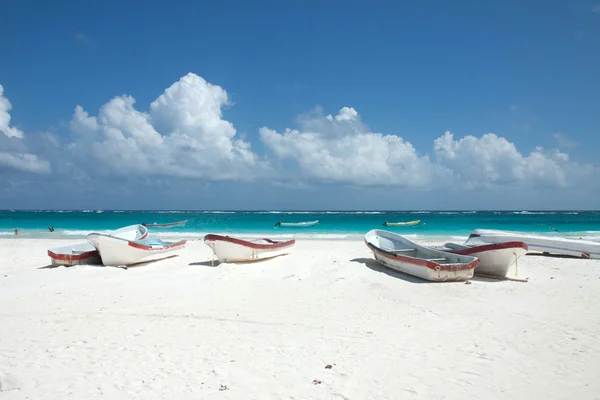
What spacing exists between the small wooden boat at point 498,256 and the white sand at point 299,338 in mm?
826

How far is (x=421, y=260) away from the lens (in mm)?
11773

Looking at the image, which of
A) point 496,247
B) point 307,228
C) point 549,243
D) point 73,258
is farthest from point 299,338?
point 307,228

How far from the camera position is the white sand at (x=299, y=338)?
15.7 feet

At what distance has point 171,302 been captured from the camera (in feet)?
30.5

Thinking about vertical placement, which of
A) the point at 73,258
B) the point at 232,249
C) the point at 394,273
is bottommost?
the point at 394,273

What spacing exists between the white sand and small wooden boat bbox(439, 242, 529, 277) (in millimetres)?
826

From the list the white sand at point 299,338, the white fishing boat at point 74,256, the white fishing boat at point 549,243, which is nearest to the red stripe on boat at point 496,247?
the white sand at point 299,338

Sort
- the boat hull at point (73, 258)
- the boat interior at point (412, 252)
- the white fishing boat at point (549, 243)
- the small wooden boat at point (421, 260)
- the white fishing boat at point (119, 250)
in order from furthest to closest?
1. the white fishing boat at point (549, 243)
2. the boat hull at point (73, 258)
3. the white fishing boat at point (119, 250)
4. the boat interior at point (412, 252)
5. the small wooden boat at point (421, 260)

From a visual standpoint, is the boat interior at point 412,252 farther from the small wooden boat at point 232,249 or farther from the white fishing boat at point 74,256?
the white fishing boat at point 74,256

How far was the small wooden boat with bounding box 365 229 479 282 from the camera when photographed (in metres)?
11.3

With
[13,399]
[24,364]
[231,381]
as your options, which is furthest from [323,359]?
[24,364]

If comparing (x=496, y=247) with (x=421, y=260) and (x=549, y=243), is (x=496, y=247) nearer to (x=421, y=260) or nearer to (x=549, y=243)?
(x=421, y=260)

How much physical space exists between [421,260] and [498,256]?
245cm

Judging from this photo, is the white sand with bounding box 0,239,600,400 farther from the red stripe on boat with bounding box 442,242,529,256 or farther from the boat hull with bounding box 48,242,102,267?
the boat hull with bounding box 48,242,102,267
